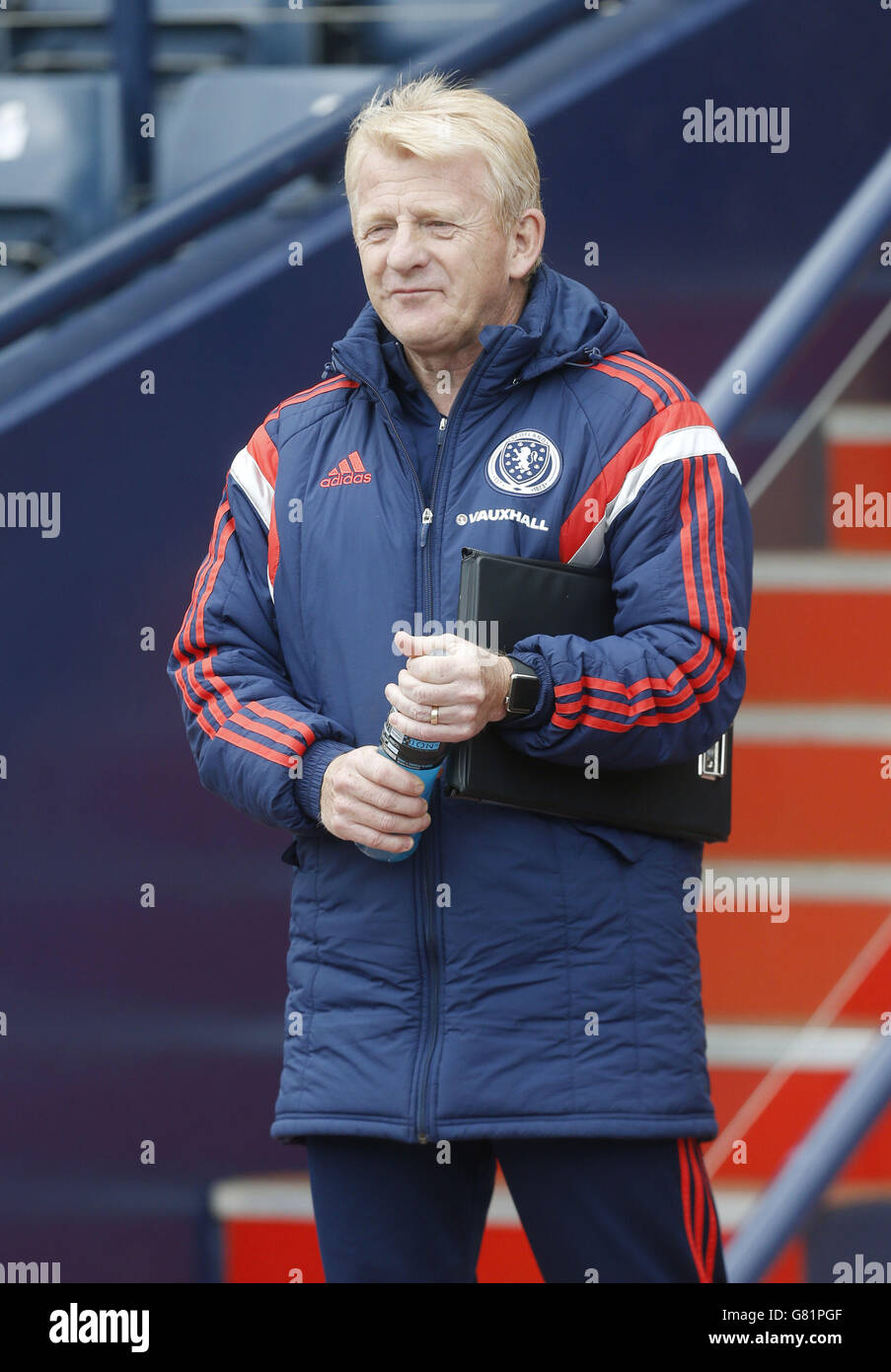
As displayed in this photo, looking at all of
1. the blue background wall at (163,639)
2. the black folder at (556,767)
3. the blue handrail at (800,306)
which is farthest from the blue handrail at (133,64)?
the black folder at (556,767)

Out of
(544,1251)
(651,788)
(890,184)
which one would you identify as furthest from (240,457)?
(890,184)

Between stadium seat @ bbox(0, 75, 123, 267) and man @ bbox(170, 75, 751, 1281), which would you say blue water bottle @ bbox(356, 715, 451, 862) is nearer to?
man @ bbox(170, 75, 751, 1281)

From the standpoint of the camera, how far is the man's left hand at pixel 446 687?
66.1 inches

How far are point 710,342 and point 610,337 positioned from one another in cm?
150

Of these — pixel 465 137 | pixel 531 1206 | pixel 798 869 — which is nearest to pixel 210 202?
pixel 465 137

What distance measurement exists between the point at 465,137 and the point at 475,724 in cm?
62

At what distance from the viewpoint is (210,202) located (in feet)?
9.52

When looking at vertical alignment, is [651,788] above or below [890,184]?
below

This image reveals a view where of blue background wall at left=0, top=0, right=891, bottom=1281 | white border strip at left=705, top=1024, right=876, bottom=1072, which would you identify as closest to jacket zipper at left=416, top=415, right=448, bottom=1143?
white border strip at left=705, top=1024, right=876, bottom=1072

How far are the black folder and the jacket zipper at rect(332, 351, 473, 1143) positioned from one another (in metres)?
0.08

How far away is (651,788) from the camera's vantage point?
6.07 ft

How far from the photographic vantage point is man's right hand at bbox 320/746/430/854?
1.74 metres

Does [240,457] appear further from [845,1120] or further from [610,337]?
[845,1120]

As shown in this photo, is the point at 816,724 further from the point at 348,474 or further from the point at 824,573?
the point at 348,474
